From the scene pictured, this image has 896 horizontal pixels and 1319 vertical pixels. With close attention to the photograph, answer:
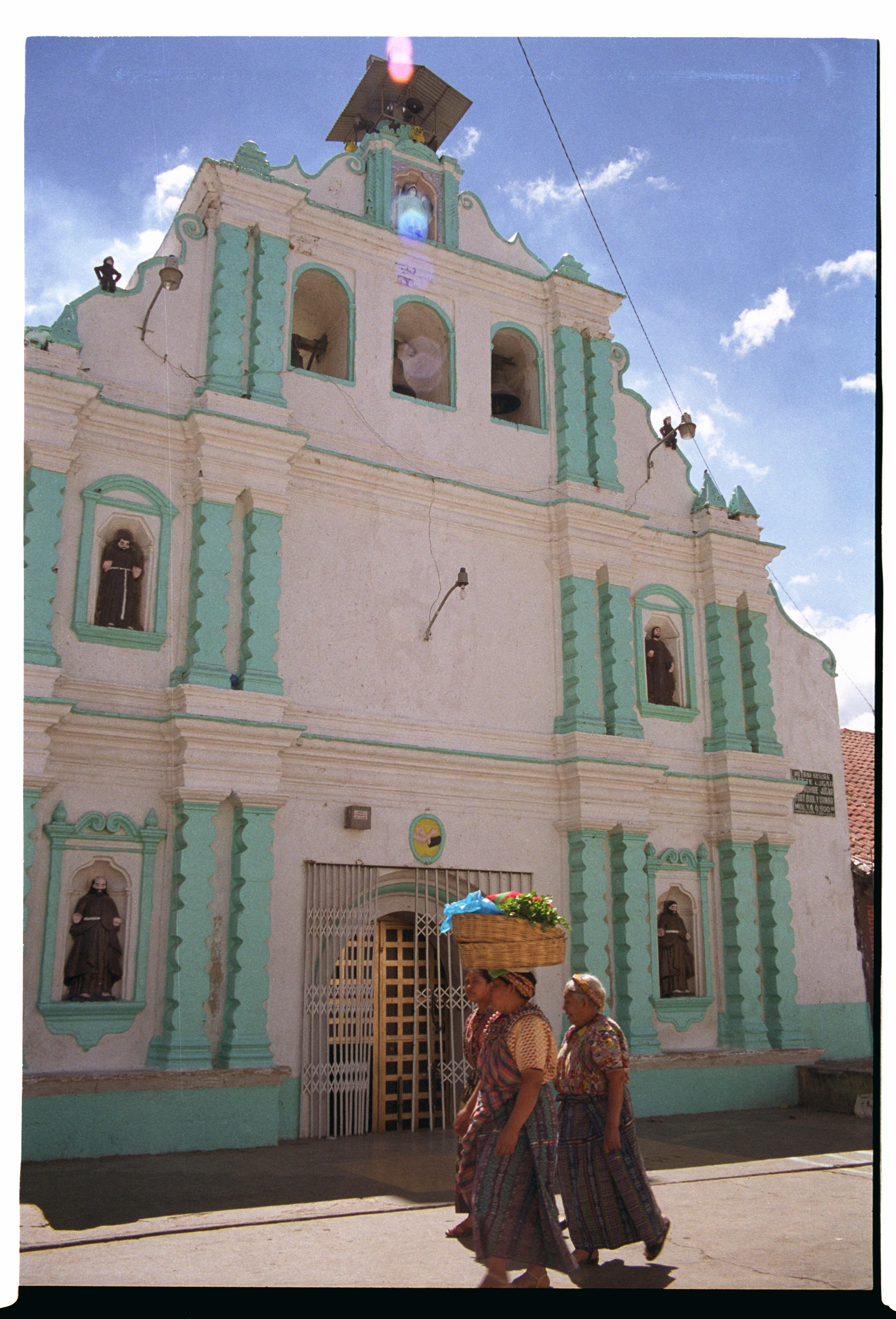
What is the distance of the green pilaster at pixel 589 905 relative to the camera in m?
11.3

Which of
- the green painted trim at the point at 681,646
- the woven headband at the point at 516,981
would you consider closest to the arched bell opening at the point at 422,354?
the green painted trim at the point at 681,646

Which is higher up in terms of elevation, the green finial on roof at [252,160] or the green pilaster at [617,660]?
the green finial on roof at [252,160]

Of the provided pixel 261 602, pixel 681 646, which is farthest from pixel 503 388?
pixel 261 602

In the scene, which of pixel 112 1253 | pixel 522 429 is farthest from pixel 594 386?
pixel 112 1253

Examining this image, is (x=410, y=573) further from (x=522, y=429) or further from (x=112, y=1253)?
(x=112, y=1253)

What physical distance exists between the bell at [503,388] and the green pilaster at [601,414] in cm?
91

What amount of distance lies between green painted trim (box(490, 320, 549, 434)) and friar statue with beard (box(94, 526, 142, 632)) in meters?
4.62

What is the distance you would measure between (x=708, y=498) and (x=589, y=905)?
5.42m

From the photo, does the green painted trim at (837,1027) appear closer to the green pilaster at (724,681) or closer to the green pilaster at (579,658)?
the green pilaster at (724,681)

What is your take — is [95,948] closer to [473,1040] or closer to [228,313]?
[473,1040]

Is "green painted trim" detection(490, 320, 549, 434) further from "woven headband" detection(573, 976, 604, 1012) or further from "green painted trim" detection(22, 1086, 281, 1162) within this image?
"woven headband" detection(573, 976, 604, 1012)

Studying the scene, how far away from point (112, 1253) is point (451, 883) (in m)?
5.63

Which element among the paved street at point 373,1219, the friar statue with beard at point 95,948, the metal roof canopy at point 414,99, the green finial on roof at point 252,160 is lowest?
the paved street at point 373,1219

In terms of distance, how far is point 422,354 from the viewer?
12.9m
